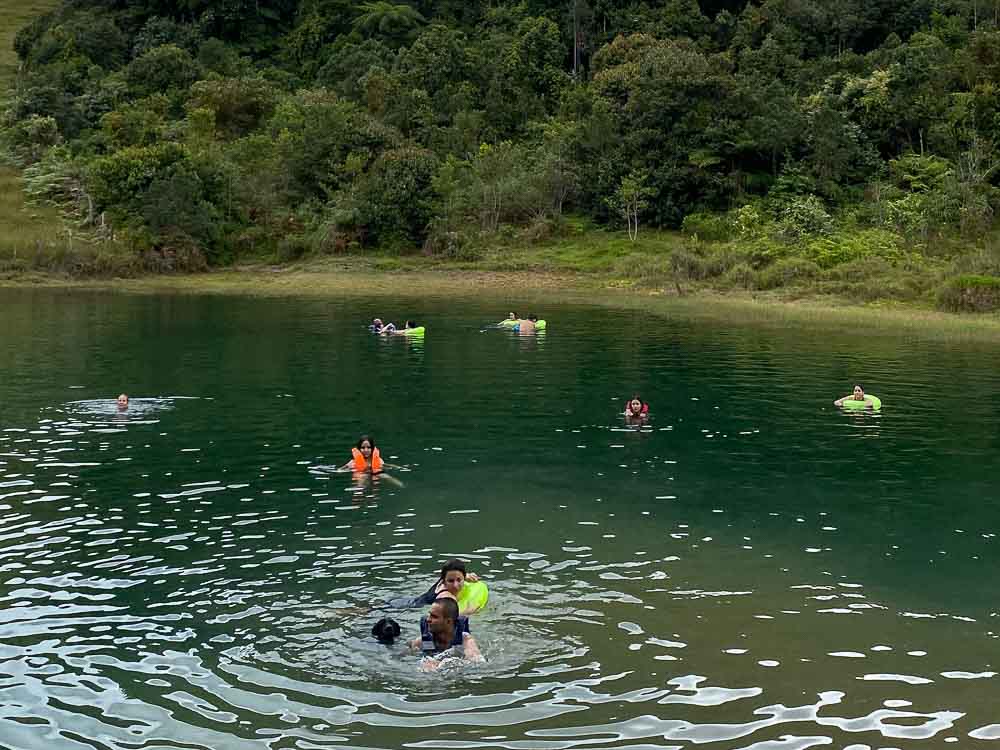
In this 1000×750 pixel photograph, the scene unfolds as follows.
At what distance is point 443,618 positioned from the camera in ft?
51.4

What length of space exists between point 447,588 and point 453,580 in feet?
0.59

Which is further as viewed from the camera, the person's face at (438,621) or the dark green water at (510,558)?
the person's face at (438,621)

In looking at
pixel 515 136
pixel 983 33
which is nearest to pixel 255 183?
pixel 515 136

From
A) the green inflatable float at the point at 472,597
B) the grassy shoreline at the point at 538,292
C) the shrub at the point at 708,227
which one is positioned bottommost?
the green inflatable float at the point at 472,597

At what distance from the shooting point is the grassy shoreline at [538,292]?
208 feet

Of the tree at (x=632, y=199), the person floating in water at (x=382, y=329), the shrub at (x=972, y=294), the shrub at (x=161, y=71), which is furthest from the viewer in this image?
the shrub at (x=161, y=71)

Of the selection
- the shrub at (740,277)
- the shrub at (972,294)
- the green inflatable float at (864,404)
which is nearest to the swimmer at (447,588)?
the green inflatable float at (864,404)

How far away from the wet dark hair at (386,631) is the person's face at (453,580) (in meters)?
1.01

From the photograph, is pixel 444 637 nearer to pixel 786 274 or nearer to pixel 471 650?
pixel 471 650

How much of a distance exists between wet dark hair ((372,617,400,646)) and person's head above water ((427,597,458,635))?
76 cm

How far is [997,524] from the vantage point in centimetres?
2328

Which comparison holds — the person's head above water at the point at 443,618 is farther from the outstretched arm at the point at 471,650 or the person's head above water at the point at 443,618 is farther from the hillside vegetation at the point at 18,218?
the hillside vegetation at the point at 18,218

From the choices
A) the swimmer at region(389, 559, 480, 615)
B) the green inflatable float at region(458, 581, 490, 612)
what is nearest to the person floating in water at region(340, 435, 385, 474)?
the swimmer at region(389, 559, 480, 615)

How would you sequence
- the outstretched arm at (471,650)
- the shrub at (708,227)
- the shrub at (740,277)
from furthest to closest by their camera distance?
the shrub at (708,227) < the shrub at (740,277) < the outstretched arm at (471,650)
